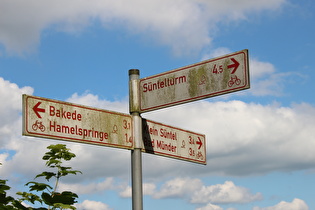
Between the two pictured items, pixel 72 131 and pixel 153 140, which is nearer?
pixel 72 131

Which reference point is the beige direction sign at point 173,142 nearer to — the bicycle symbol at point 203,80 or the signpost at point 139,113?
the signpost at point 139,113

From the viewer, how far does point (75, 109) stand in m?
6.46

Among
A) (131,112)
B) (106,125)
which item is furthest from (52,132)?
(131,112)

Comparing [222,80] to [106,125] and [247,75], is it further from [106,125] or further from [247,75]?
[106,125]

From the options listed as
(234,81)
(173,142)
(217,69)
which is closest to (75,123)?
(173,142)

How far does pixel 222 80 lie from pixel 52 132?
2.09m

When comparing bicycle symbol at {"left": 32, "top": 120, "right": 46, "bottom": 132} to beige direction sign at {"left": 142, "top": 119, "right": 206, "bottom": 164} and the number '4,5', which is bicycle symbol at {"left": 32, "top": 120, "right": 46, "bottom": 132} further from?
the number '4,5'

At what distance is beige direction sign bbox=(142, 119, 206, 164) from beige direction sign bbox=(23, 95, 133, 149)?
0.33 m

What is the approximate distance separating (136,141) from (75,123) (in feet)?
2.97

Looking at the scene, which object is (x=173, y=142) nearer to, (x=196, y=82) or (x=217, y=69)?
(x=196, y=82)

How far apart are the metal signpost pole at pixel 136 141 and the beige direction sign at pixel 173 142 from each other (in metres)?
0.13

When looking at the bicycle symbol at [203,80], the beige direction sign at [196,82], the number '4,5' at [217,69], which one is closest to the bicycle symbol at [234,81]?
the beige direction sign at [196,82]

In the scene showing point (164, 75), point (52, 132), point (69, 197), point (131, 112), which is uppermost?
point (164, 75)

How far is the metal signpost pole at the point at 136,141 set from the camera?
265 inches
